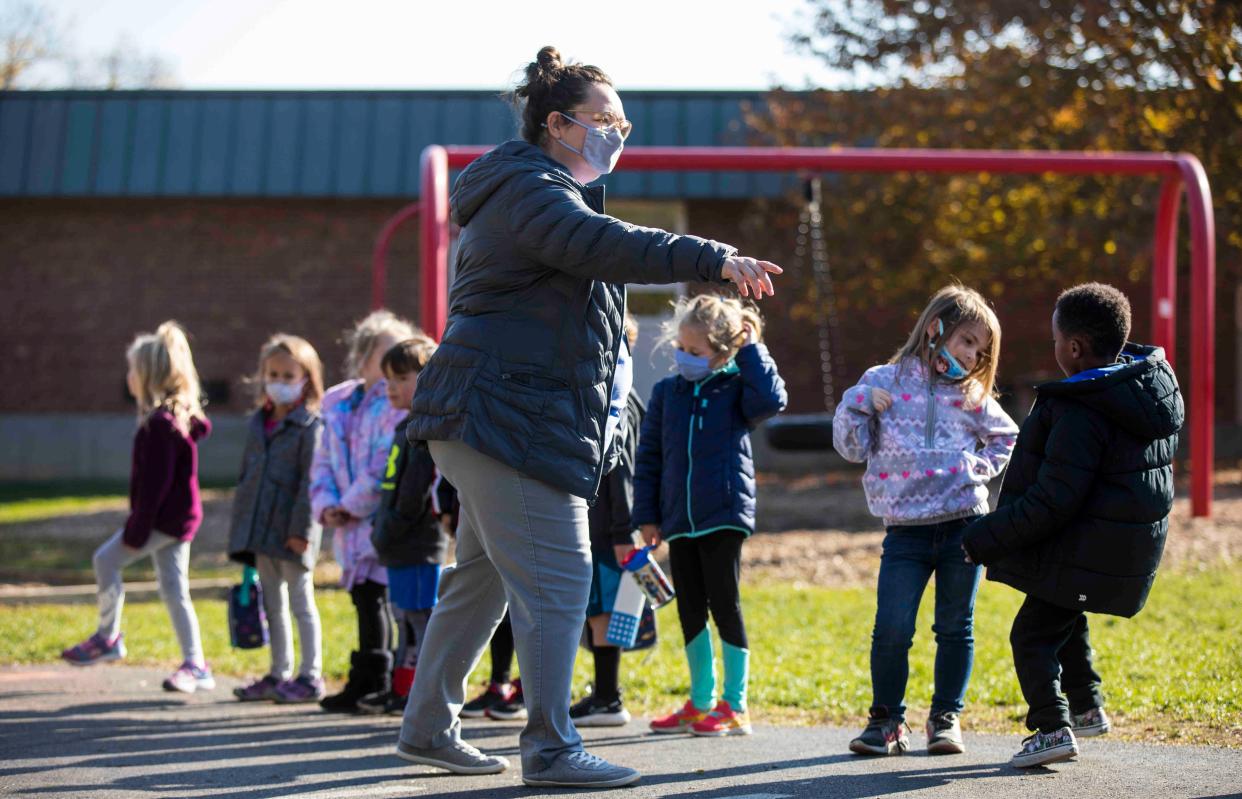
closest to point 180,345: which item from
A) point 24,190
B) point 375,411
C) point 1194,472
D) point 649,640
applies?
point 375,411

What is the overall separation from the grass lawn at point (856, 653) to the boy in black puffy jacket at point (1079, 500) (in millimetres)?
743

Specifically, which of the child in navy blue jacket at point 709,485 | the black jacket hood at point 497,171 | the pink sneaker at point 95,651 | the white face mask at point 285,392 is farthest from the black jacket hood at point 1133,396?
the pink sneaker at point 95,651

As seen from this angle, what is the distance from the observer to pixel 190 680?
257 inches

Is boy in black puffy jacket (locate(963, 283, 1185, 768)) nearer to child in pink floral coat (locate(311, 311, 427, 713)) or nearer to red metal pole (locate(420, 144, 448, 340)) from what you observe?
child in pink floral coat (locate(311, 311, 427, 713))

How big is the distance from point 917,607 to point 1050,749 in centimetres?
64

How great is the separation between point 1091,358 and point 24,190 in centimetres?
1974

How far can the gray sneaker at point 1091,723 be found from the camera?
14.4 ft

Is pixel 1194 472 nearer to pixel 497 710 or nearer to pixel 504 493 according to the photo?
pixel 497 710

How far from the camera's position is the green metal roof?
20547 mm

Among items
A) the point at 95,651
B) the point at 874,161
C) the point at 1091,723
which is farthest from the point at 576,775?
the point at 874,161

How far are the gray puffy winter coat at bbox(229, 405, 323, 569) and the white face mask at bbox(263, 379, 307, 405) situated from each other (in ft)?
0.23

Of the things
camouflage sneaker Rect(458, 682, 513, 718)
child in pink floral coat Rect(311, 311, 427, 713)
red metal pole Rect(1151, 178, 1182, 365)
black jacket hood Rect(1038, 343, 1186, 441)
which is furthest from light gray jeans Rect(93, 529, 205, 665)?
red metal pole Rect(1151, 178, 1182, 365)

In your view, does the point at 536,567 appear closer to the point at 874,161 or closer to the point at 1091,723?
the point at 1091,723

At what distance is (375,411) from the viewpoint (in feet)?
19.8
